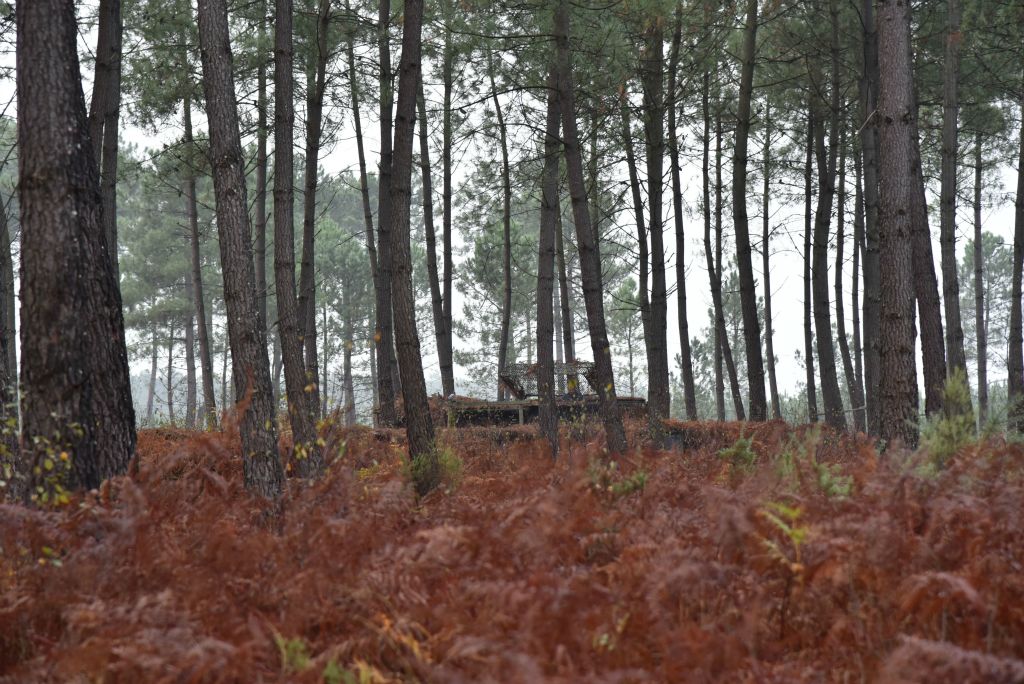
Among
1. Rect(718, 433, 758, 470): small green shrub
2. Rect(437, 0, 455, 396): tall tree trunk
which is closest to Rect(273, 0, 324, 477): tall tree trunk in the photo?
Rect(718, 433, 758, 470): small green shrub

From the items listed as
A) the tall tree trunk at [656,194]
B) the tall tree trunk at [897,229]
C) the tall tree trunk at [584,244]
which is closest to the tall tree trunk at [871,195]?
the tall tree trunk at [656,194]

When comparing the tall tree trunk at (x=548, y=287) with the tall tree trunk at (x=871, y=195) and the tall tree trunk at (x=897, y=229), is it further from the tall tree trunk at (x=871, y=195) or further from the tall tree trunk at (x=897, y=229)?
the tall tree trunk at (x=871, y=195)

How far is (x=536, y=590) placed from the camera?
350cm

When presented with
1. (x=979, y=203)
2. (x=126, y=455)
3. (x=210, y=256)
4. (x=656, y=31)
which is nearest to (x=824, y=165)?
(x=656, y=31)

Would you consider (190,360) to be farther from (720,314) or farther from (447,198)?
(720,314)

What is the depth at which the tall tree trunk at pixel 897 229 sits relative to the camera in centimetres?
849

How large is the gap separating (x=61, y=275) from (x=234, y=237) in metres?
1.24

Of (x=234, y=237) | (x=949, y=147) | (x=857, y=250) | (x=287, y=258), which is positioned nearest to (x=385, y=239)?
(x=287, y=258)

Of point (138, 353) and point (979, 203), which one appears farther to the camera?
point (138, 353)

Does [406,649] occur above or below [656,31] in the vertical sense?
below

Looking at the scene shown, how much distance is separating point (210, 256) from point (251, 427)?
38623 mm

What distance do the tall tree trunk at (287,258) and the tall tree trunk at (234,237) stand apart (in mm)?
1359

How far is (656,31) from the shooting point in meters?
14.4

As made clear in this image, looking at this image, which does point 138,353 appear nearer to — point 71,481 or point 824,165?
point 824,165
